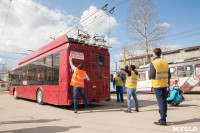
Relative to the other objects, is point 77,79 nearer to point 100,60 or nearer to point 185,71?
point 100,60

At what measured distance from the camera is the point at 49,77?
7863 mm

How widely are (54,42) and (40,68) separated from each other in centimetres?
193

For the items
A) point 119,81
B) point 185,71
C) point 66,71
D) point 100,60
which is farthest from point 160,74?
point 185,71

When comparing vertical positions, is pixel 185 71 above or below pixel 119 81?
above

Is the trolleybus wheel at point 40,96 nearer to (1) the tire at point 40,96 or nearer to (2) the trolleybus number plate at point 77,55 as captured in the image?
(1) the tire at point 40,96

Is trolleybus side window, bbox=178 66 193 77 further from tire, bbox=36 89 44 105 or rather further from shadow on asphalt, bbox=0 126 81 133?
shadow on asphalt, bbox=0 126 81 133

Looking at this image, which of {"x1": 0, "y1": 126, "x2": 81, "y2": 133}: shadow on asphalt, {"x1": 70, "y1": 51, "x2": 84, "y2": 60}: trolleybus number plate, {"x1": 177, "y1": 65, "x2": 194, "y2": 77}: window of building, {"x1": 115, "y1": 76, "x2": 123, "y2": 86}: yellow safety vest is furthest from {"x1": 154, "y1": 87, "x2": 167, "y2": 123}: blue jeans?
{"x1": 177, "y1": 65, "x2": 194, "y2": 77}: window of building

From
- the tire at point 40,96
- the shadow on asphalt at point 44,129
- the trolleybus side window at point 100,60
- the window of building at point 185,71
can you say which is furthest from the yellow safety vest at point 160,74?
the window of building at point 185,71

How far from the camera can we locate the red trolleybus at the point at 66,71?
6827 mm

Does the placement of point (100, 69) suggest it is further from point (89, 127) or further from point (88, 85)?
point (89, 127)

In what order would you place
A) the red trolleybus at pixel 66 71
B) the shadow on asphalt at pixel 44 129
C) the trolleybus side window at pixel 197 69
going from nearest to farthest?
the shadow on asphalt at pixel 44 129
the red trolleybus at pixel 66 71
the trolleybus side window at pixel 197 69

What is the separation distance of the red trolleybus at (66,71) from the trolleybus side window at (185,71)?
945 cm

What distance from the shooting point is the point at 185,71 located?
14.3 metres

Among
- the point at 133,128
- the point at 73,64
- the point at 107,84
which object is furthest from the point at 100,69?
the point at 133,128
